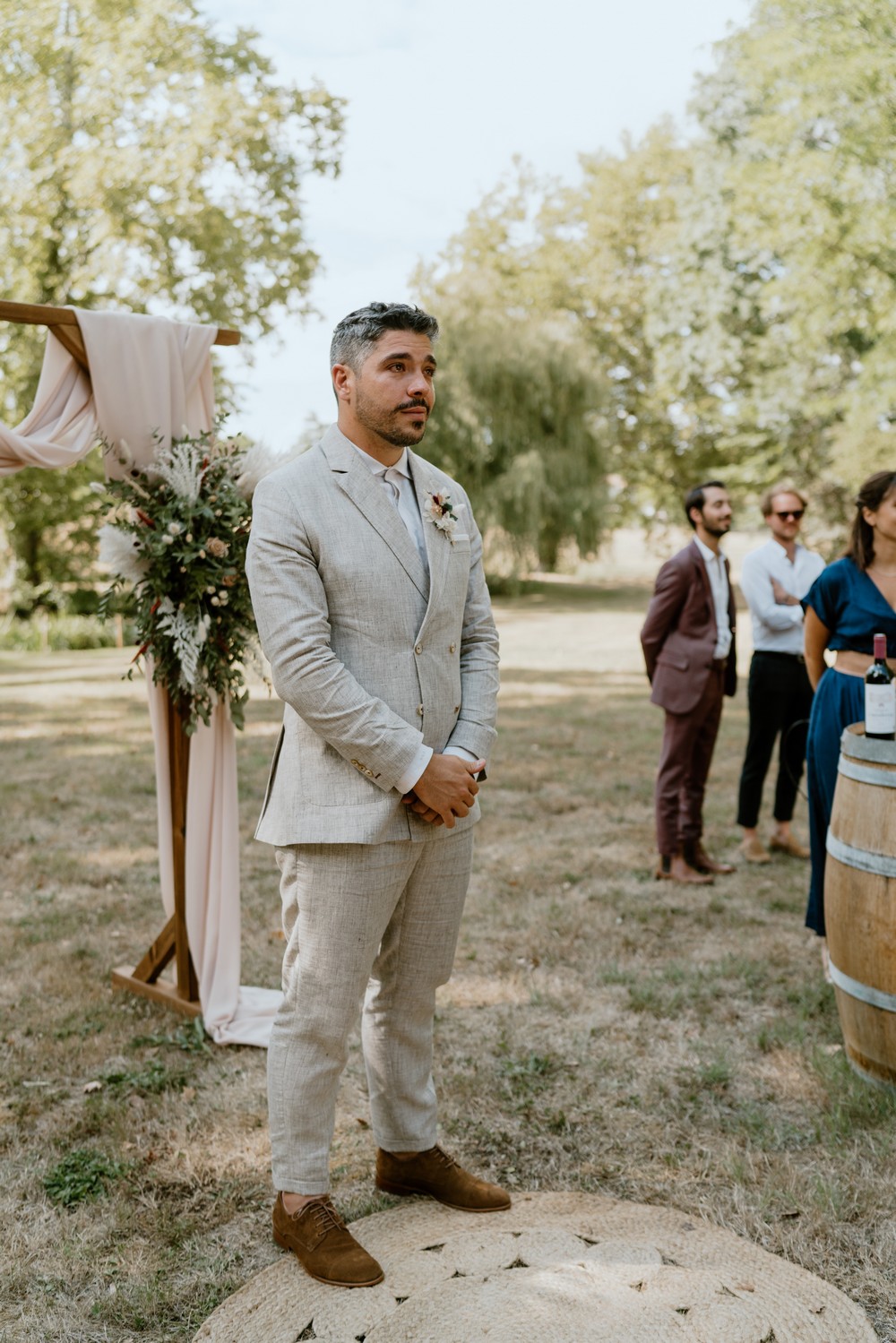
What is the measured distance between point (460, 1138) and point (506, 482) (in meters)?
24.4

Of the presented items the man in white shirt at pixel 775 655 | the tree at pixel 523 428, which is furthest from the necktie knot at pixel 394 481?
the tree at pixel 523 428

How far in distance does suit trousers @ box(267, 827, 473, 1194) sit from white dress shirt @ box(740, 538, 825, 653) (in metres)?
4.21

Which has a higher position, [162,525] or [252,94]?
[252,94]

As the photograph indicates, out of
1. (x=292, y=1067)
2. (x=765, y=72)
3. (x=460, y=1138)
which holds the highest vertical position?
(x=765, y=72)

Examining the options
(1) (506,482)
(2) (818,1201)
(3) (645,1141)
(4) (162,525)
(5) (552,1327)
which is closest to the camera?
(5) (552,1327)

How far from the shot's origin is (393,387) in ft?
9.53

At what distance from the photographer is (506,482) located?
27.3 metres

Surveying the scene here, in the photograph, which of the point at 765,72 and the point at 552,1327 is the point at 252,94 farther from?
the point at 552,1327

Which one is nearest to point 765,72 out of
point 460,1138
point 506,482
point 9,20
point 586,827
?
point 506,482

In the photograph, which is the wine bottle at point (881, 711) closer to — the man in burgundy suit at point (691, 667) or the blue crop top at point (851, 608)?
the blue crop top at point (851, 608)

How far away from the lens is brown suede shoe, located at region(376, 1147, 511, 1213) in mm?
3367

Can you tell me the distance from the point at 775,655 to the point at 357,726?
4.76 metres

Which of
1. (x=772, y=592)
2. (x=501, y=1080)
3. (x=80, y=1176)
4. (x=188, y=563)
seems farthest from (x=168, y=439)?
(x=772, y=592)

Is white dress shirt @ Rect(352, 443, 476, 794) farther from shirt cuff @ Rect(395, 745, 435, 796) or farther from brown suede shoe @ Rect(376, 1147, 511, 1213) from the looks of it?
brown suede shoe @ Rect(376, 1147, 511, 1213)
